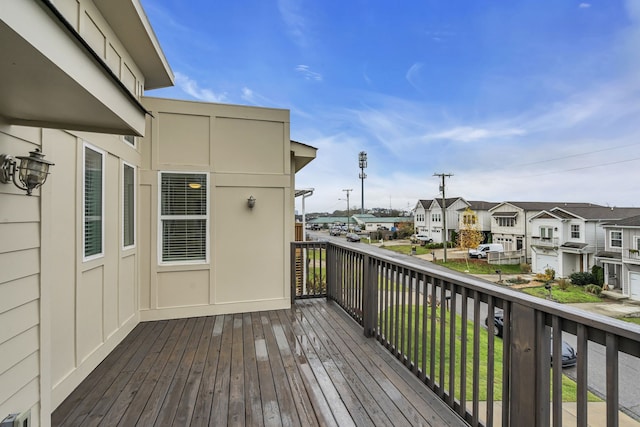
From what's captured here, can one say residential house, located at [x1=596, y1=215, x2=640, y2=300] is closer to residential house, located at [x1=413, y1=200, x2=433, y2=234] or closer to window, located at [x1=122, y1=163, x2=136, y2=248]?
residential house, located at [x1=413, y1=200, x2=433, y2=234]

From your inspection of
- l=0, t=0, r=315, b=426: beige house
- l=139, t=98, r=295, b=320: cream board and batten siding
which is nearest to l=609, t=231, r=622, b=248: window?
l=0, t=0, r=315, b=426: beige house

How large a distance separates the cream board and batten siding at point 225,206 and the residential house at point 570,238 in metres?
21.3

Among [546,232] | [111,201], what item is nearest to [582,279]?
[546,232]

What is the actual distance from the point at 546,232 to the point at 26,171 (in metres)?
26.2

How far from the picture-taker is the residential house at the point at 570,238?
18.2 metres

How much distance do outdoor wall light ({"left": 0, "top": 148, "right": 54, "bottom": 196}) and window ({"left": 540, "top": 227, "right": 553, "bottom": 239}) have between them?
84.6 feet

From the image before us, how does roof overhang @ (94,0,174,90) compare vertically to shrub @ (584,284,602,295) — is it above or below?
above

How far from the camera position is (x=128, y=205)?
356 cm

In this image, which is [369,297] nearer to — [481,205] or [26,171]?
[26,171]

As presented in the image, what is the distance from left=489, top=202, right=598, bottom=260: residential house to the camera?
23423 mm

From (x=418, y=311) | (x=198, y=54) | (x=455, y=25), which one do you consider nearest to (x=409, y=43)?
(x=455, y=25)

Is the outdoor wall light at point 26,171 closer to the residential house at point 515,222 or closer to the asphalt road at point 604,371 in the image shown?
the asphalt road at point 604,371

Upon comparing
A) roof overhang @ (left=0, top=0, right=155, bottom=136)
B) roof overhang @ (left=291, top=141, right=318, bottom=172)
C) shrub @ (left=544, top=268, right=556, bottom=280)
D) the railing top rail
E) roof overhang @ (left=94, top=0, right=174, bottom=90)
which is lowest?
shrub @ (left=544, top=268, right=556, bottom=280)

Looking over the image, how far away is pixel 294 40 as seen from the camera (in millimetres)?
10305
